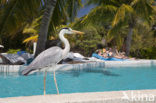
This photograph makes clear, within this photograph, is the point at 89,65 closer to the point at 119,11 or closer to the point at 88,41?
the point at 119,11

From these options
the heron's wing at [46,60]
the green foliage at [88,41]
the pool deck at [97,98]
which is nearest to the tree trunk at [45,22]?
the heron's wing at [46,60]

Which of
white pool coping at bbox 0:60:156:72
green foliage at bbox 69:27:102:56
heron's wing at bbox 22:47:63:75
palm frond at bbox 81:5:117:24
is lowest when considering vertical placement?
white pool coping at bbox 0:60:156:72

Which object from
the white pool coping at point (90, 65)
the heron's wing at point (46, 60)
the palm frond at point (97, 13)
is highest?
the palm frond at point (97, 13)

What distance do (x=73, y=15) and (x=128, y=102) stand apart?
29.2ft

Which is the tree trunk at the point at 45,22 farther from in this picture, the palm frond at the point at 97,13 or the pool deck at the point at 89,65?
the palm frond at the point at 97,13

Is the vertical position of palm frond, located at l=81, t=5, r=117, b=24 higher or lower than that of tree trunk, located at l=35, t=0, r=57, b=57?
higher

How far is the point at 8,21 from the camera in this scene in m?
9.20

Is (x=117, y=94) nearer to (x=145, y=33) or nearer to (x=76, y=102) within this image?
(x=76, y=102)

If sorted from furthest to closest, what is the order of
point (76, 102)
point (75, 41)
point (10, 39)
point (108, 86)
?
point (10, 39) < point (75, 41) < point (108, 86) < point (76, 102)

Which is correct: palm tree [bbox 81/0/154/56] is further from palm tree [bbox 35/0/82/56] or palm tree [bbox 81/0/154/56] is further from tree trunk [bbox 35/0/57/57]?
tree trunk [bbox 35/0/57/57]

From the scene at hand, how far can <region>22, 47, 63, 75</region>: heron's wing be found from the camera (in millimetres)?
3320

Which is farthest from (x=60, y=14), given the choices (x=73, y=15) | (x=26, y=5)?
(x=26, y=5)

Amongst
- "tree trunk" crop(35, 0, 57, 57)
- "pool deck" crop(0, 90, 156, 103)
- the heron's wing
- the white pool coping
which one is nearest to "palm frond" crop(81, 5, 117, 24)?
"tree trunk" crop(35, 0, 57, 57)

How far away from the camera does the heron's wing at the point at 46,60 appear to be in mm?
3320
